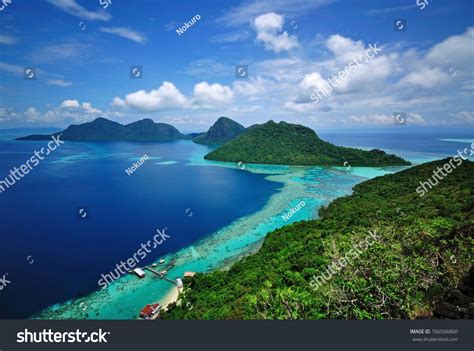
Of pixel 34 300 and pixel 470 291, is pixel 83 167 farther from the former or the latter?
pixel 470 291

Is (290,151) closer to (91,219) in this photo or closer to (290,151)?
(290,151)

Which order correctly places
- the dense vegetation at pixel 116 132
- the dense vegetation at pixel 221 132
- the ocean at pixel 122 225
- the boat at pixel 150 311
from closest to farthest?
the boat at pixel 150 311 → the ocean at pixel 122 225 → the dense vegetation at pixel 221 132 → the dense vegetation at pixel 116 132

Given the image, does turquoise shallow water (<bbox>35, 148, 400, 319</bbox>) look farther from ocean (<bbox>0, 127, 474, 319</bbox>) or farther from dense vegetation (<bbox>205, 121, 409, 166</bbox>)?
dense vegetation (<bbox>205, 121, 409, 166</bbox>)

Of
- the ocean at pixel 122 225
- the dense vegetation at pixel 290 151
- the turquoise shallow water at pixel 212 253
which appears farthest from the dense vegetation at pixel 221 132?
the turquoise shallow water at pixel 212 253

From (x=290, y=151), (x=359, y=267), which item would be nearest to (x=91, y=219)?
(x=359, y=267)

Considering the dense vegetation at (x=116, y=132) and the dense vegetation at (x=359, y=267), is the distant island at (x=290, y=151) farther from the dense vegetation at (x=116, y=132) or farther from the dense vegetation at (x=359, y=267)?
the dense vegetation at (x=116, y=132)

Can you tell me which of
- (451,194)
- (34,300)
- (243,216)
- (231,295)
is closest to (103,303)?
(34,300)

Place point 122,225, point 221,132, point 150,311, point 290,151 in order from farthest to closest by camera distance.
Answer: point 221,132 < point 290,151 < point 122,225 < point 150,311
